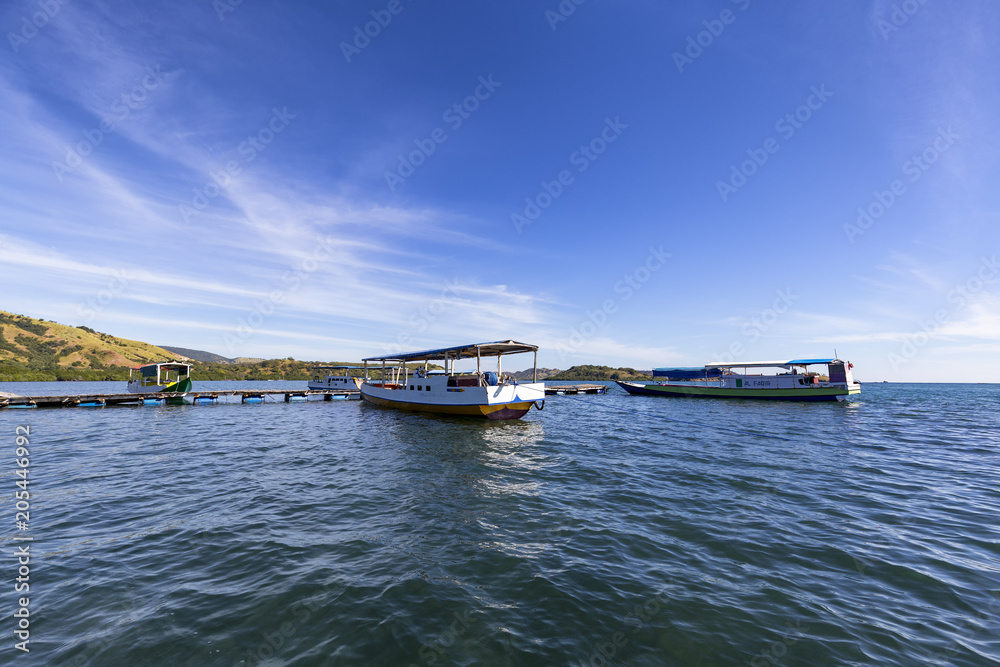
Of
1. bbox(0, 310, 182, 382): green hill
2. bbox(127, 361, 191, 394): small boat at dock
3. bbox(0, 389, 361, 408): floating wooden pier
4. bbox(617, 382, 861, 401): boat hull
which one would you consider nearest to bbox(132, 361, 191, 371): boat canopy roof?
bbox(127, 361, 191, 394): small boat at dock

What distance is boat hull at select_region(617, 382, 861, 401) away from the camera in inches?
1994

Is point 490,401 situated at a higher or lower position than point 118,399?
higher

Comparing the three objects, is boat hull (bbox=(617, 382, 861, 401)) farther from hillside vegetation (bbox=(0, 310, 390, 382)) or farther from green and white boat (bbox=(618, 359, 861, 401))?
hillside vegetation (bbox=(0, 310, 390, 382))

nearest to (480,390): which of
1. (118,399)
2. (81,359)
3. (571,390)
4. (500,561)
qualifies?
(500,561)

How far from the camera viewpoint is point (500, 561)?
25.5 ft

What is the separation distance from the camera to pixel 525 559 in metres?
7.86

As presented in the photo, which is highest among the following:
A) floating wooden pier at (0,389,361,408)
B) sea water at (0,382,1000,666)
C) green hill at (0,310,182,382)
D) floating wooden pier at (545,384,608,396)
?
green hill at (0,310,182,382)

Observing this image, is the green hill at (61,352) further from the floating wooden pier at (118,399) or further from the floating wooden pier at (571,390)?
the floating wooden pier at (571,390)

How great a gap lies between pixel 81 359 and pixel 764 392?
218 meters

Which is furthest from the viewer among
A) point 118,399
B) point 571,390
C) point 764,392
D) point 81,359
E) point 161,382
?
point 81,359

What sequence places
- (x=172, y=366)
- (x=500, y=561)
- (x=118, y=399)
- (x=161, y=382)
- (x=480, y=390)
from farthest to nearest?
(x=161, y=382) → (x=172, y=366) → (x=118, y=399) → (x=480, y=390) → (x=500, y=561)

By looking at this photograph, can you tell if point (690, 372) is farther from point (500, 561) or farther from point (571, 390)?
point (500, 561)

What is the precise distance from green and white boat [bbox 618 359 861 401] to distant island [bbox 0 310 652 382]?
6719cm

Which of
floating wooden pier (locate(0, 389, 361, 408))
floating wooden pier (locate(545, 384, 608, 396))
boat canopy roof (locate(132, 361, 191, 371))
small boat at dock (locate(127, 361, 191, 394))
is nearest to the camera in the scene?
floating wooden pier (locate(0, 389, 361, 408))
